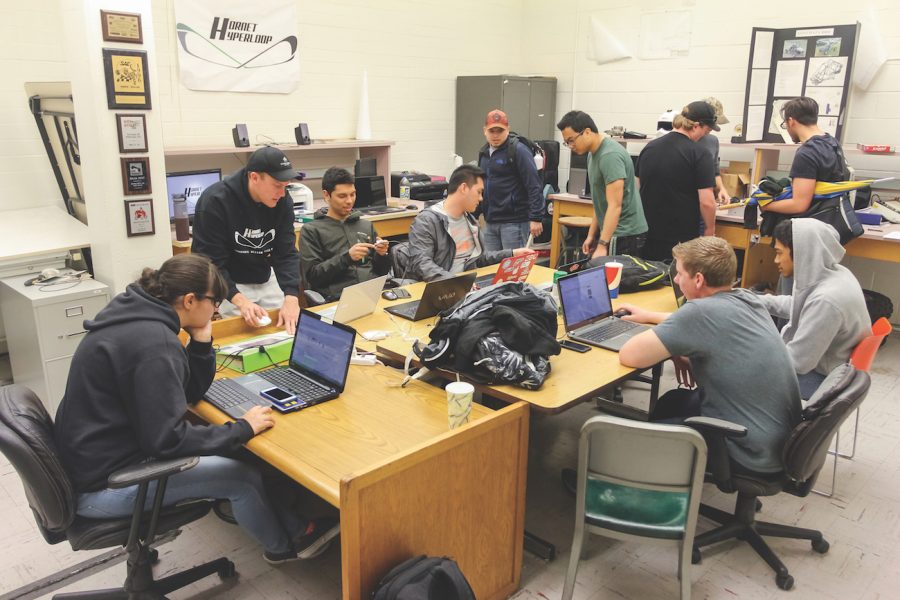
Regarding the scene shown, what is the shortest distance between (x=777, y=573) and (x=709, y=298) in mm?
990

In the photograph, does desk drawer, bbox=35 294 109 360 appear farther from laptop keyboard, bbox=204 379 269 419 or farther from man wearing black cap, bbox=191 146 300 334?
laptop keyboard, bbox=204 379 269 419

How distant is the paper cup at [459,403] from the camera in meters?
1.99

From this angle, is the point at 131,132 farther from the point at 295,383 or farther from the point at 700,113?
the point at 700,113

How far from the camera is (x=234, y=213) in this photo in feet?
10.0

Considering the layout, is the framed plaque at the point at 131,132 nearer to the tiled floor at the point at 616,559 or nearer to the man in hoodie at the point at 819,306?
the tiled floor at the point at 616,559

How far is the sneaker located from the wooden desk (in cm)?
42

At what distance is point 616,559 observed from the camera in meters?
2.52

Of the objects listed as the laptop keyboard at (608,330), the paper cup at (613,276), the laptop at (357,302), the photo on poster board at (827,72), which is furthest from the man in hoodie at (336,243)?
the photo on poster board at (827,72)

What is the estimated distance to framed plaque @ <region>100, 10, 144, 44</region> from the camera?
11.1ft

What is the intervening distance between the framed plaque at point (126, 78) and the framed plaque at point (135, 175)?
268 mm

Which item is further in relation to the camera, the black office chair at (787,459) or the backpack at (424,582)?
the black office chair at (787,459)

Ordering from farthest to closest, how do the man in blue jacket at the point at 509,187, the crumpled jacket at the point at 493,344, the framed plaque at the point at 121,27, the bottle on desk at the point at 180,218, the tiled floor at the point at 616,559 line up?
the man in blue jacket at the point at 509,187 < the bottle on desk at the point at 180,218 < the framed plaque at the point at 121,27 < the tiled floor at the point at 616,559 < the crumpled jacket at the point at 493,344

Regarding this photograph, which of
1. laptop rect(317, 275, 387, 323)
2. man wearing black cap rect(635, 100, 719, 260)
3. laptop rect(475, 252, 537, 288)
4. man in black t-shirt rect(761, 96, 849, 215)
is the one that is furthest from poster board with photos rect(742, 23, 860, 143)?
laptop rect(317, 275, 387, 323)

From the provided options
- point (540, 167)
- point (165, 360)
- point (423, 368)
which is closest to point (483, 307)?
point (423, 368)
